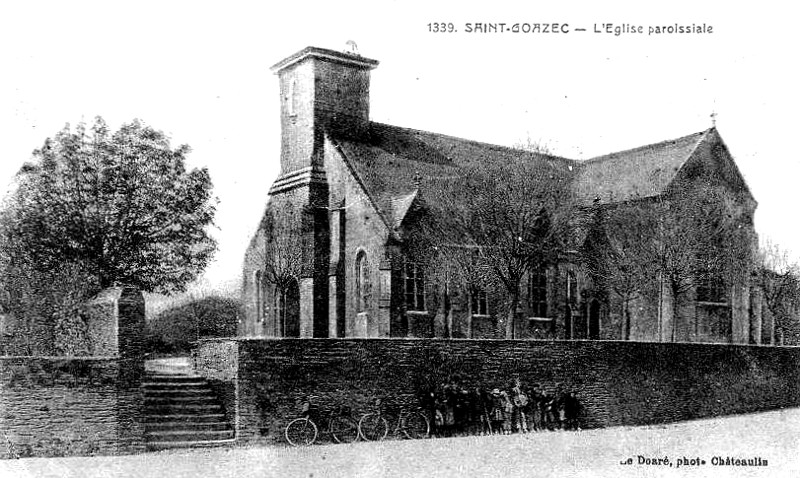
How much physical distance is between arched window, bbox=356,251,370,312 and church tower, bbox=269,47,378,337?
1.51 meters

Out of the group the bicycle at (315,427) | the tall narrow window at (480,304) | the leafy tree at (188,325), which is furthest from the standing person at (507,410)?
the leafy tree at (188,325)

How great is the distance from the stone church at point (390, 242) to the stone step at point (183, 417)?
1353 centimetres

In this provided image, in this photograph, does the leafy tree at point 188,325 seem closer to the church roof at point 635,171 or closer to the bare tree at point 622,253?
the bare tree at point 622,253

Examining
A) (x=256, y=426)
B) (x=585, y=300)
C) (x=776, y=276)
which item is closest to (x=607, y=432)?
(x=256, y=426)

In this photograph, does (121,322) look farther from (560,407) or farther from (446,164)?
(446,164)

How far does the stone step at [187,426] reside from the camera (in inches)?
747

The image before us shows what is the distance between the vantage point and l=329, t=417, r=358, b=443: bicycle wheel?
66.7ft

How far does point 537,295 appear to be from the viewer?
Result: 37906mm

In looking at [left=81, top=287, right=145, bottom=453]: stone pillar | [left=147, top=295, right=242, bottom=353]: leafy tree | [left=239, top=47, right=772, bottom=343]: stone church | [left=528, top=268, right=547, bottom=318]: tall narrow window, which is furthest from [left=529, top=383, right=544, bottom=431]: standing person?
[left=147, top=295, right=242, bottom=353]: leafy tree

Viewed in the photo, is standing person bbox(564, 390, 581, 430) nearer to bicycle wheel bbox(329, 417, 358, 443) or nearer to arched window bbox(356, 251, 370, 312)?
bicycle wheel bbox(329, 417, 358, 443)

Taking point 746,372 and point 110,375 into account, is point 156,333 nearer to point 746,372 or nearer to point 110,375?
point 110,375

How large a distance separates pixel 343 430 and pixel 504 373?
16.8 feet

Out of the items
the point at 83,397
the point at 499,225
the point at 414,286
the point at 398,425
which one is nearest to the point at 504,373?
the point at 398,425

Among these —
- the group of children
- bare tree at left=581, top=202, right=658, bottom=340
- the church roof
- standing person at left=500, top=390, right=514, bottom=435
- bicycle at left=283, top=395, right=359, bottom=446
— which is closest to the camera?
bicycle at left=283, top=395, right=359, bottom=446
